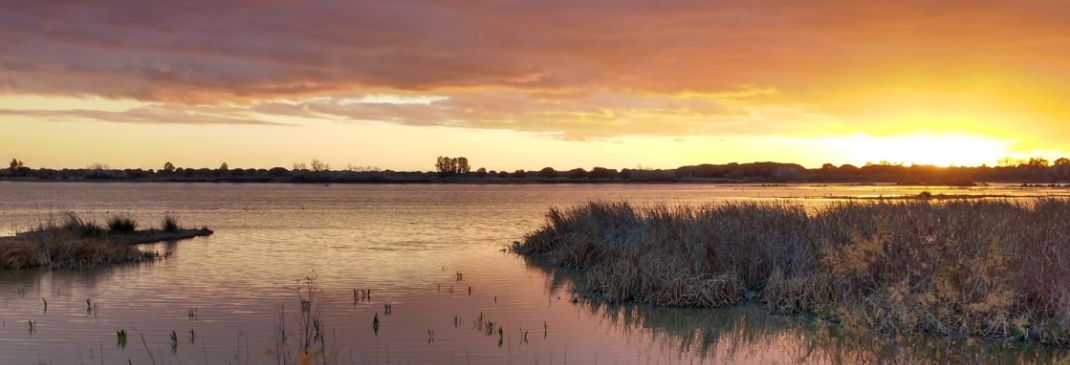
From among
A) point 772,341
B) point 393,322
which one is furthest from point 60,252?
point 772,341

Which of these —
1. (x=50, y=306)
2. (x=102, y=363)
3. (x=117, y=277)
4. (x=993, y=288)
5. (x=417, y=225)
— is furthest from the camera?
(x=417, y=225)

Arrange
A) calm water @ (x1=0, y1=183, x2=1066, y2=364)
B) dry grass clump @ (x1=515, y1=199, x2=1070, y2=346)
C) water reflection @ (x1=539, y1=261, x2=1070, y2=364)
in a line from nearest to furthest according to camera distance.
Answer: water reflection @ (x1=539, y1=261, x2=1070, y2=364) → calm water @ (x1=0, y1=183, x2=1066, y2=364) → dry grass clump @ (x1=515, y1=199, x2=1070, y2=346)

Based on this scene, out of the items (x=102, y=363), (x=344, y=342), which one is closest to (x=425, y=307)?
(x=344, y=342)

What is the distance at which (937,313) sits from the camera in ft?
47.3

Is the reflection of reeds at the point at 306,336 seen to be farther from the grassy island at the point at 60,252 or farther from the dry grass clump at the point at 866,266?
the grassy island at the point at 60,252

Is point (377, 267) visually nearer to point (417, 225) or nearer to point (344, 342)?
point (344, 342)

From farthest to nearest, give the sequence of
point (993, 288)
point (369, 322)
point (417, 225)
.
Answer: point (417, 225), point (369, 322), point (993, 288)

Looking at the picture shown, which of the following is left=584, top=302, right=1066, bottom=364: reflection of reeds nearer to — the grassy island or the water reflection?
the water reflection

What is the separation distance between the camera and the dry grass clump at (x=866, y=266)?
1382 cm

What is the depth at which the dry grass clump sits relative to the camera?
13.8m

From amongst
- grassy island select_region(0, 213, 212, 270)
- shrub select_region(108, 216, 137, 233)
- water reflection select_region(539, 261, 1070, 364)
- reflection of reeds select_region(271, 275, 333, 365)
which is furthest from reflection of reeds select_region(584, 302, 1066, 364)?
shrub select_region(108, 216, 137, 233)

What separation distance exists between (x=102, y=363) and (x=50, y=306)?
6.97 metres

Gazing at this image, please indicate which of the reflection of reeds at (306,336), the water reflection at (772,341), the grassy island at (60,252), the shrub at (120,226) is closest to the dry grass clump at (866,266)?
the water reflection at (772,341)

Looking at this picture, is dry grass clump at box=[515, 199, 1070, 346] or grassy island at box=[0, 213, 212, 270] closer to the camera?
dry grass clump at box=[515, 199, 1070, 346]
